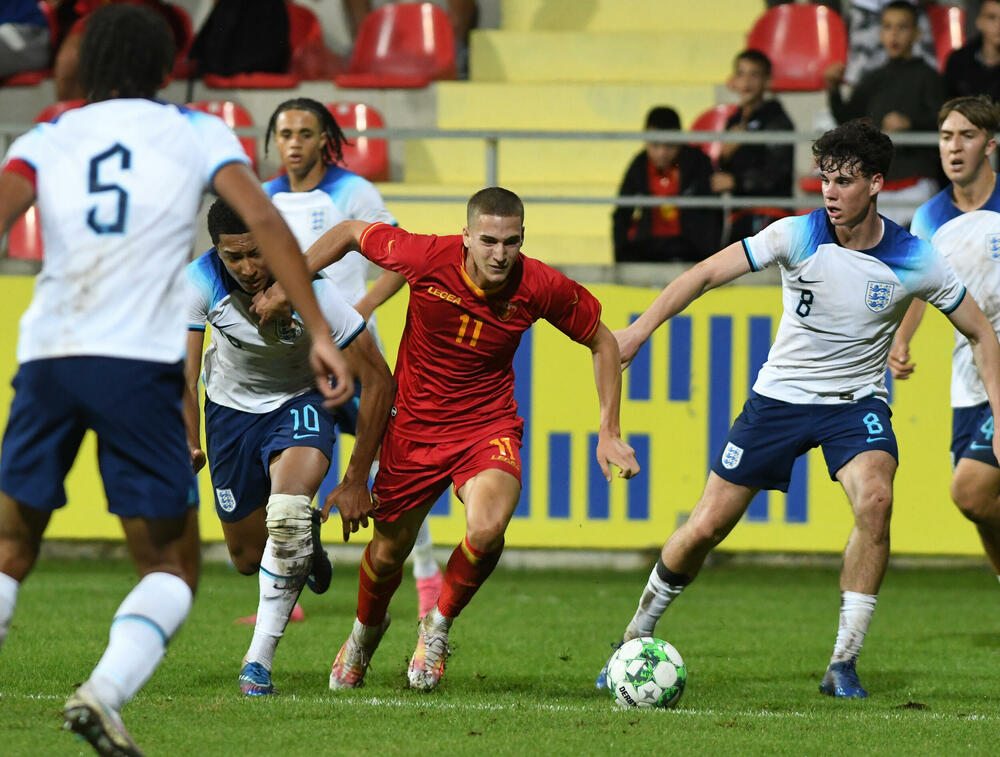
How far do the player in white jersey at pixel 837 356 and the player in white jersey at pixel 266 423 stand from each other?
117 centimetres

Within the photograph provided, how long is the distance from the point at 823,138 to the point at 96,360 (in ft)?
11.4

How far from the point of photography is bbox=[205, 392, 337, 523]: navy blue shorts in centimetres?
654

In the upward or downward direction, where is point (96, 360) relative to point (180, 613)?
upward

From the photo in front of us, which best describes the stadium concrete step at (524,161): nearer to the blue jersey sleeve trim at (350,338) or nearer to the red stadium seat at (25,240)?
the red stadium seat at (25,240)

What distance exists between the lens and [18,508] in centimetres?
440

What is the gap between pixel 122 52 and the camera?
4.32m

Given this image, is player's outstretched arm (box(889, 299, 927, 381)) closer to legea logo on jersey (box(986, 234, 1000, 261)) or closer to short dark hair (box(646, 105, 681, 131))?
legea logo on jersey (box(986, 234, 1000, 261))

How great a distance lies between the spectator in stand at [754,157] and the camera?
1120 centimetres

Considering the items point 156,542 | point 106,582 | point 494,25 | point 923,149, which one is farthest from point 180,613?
Result: point 494,25

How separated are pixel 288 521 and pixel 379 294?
1.63 m

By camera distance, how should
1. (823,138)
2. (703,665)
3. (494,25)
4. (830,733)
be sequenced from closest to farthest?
1. (830,733)
2. (823,138)
3. (703,665)
4. (494,25)

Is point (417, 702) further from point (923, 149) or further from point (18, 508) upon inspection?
point (923, 149)

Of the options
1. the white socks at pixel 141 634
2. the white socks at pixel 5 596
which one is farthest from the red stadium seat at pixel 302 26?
the white socks at pixel 141 634

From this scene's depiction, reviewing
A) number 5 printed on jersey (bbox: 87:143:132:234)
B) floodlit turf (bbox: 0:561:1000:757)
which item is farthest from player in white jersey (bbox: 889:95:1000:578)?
number 5 printed on jersey (bbox: 87:143:132:234)
